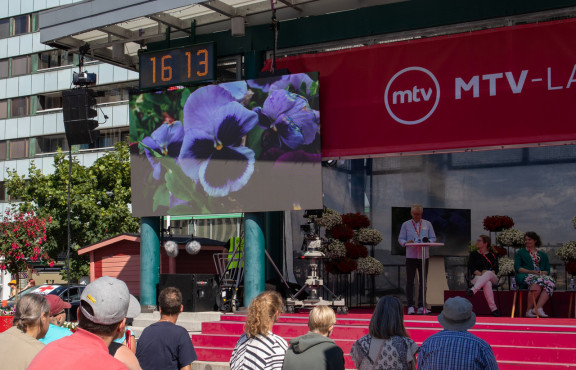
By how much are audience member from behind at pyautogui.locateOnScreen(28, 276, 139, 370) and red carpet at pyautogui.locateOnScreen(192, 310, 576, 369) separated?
25.8ft

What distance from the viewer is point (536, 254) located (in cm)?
1255

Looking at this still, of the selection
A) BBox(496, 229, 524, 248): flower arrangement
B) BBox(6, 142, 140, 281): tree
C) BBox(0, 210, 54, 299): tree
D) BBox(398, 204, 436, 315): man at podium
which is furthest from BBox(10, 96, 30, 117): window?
BBox(398, 204, 436, 315): man at podium

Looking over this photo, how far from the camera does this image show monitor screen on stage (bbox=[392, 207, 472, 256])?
16547 millimetres

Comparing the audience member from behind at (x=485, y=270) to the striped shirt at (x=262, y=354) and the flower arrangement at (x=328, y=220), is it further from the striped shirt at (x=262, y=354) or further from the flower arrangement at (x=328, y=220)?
the striped shirt at (x=262, y=354)

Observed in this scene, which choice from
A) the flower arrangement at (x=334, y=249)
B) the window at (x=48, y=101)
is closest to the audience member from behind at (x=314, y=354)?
the flower arrangement at (x=334, y=249)

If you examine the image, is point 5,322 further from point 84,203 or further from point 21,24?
point 21,24

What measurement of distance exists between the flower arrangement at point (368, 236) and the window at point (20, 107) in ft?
135

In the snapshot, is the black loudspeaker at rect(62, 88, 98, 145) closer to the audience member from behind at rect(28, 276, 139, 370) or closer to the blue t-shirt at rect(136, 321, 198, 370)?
the blue t-shirt at rect(136, 321, 198, 370)

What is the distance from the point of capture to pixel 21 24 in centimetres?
5309

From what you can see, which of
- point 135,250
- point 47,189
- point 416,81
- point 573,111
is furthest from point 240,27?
point 47,189

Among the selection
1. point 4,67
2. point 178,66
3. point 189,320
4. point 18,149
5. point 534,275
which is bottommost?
point 189,320

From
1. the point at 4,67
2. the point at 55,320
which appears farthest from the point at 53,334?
the point at 4,67

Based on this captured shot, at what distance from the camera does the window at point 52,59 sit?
51531mm

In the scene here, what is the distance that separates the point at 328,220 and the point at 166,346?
9094 millimetres
